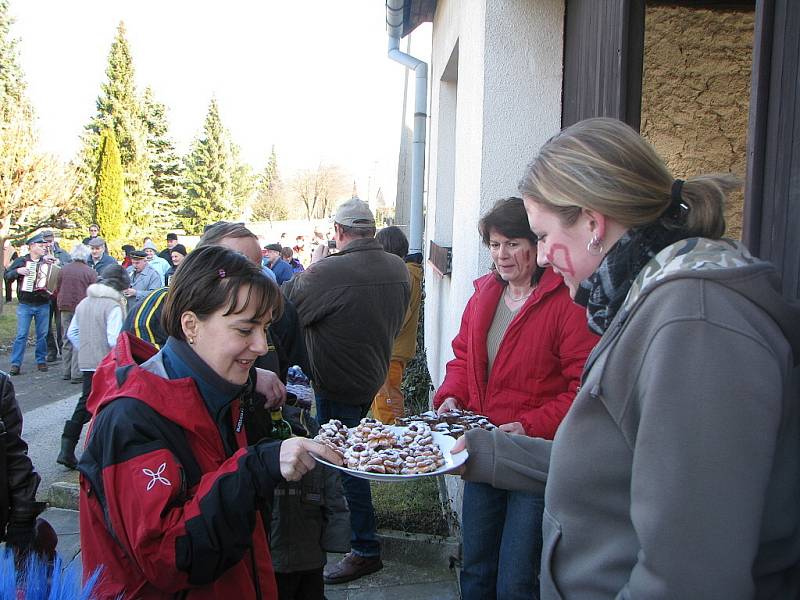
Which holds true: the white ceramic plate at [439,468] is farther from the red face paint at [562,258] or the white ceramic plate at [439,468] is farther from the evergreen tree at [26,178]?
the evergreen tree at [26,178]

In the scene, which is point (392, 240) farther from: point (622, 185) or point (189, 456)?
point (622, 185)

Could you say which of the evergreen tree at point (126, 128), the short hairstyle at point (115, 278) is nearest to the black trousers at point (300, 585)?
the short hairstyle at point (115, 278)

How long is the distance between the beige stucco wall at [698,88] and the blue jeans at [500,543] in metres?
2.78

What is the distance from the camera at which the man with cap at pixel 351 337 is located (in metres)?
4.10

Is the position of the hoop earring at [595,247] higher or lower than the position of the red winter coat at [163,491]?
higher

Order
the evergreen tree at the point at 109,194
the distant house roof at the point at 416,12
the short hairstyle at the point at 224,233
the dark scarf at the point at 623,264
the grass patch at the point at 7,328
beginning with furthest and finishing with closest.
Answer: the evergreen tree at the point at 109,194, the grass patch at the point at 7,328, the distant house roof at the point at 416,12, the short hairstyle at the point at 224,233, the dark scarf at the point at 623,264

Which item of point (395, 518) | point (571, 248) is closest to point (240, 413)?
point (571, 248)

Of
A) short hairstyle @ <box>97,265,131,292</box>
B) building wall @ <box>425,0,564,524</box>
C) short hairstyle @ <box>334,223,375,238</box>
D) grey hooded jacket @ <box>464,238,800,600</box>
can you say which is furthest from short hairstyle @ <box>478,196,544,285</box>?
short hairstyle @ <box>97,265,131,292</box>

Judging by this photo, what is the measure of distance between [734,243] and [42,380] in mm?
10995

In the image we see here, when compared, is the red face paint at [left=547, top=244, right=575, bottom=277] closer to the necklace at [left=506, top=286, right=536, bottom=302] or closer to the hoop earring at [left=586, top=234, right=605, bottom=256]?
the hoop earring at [left=586, top=234, right=605, bottom=256]

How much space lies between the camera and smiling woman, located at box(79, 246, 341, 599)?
1.68m

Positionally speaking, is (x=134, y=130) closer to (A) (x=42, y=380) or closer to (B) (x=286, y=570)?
(A) (x=42, y=380)

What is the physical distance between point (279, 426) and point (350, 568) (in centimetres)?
184

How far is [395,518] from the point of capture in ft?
14.9
